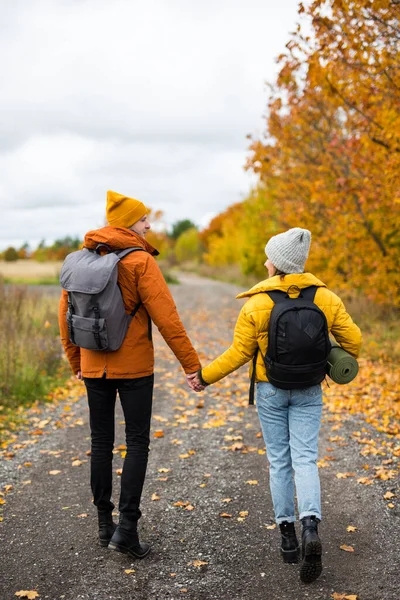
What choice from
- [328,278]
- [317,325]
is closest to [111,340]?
[317,325]

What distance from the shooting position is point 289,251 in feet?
11.4

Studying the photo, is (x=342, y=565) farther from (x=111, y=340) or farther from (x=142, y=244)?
Answer: (x=142, y=244)

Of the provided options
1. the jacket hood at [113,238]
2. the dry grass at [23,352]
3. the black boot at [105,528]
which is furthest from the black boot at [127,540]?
the dry grass at [23,352]

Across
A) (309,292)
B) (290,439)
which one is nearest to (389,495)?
(290,439)

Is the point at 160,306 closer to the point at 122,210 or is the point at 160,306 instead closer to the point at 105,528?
the point at 122,210

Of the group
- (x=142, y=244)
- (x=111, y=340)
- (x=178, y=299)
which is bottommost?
(x=178, y=299)

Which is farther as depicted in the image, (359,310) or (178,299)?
(178,299)

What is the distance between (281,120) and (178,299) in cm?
1429

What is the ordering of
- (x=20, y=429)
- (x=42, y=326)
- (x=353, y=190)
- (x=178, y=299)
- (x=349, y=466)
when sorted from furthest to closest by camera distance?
1. (x=178, y=299)
2. (x=42, y=326)
3. (x=353, y=190)
4. (x=20, y=429)
5. (x=349, y=466)

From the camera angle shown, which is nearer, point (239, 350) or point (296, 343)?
point (296, 343)

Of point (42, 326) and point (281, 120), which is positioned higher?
point (281, 120)

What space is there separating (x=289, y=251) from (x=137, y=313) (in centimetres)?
102

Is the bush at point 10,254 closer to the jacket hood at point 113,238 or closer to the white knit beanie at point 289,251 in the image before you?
the jacket hood at point 113,238

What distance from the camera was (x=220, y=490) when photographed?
4789 mm
